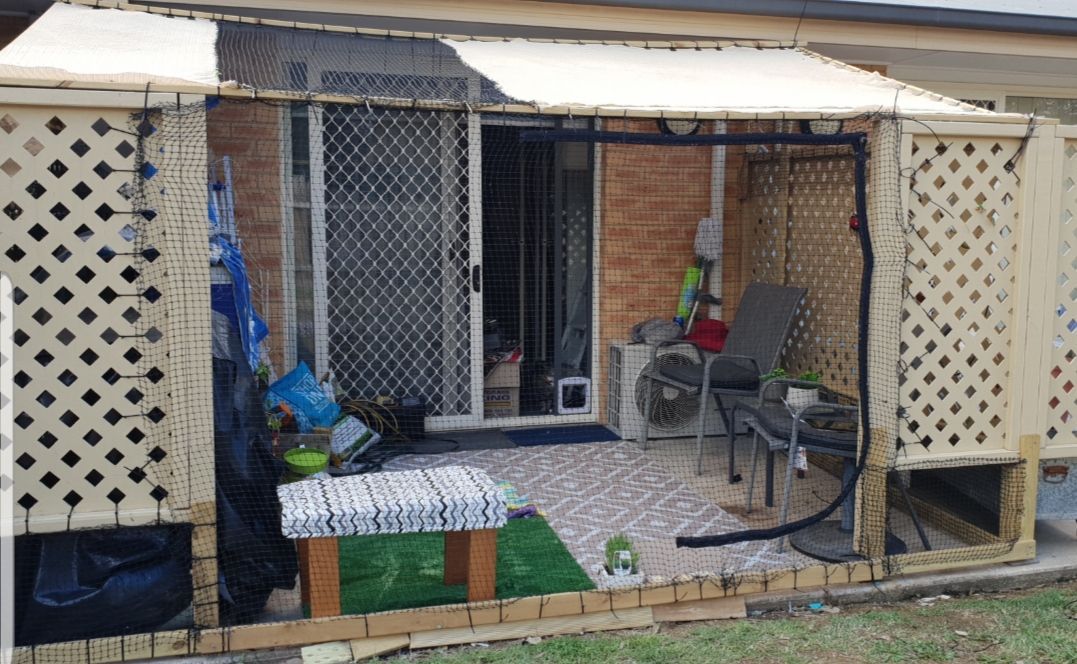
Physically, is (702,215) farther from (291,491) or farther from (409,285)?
(291,491)

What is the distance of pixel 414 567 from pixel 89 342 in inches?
63.2

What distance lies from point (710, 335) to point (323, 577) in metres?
3.44

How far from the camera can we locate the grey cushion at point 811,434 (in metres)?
4.10

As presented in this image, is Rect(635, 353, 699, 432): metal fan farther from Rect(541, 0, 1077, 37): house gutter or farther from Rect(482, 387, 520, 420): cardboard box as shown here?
Rect(541, 0, 1077, 37): house gutter

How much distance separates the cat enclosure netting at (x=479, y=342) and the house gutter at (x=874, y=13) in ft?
1.08

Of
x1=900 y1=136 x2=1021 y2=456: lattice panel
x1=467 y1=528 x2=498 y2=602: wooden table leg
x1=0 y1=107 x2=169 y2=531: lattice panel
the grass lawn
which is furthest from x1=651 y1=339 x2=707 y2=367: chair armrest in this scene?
x1=0 y1=107 x2=169 y2=531: lattice panel

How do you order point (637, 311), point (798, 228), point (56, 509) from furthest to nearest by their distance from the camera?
point (637, 311) → point (798, 228) → point (56, 509)

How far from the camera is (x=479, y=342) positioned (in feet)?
19.7

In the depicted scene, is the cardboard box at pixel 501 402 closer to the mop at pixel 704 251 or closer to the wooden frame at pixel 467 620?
the mop at pixel 704 251

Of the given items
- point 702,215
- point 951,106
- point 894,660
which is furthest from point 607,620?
point 702,215

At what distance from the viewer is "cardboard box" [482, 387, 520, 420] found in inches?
245

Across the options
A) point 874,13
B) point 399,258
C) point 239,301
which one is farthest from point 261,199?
point 874,13

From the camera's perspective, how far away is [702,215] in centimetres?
636

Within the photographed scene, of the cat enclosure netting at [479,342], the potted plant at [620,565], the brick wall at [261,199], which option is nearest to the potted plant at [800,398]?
the cat enclosure netting at [479,342]
